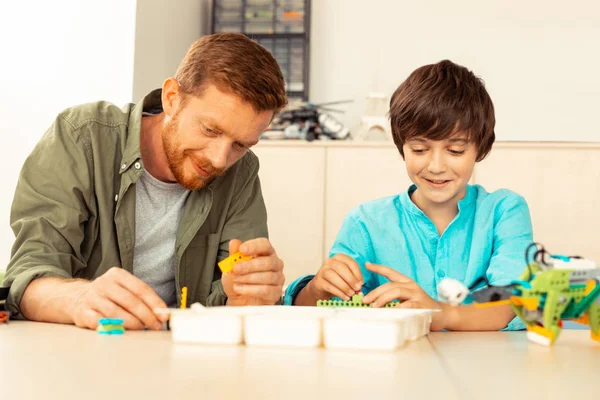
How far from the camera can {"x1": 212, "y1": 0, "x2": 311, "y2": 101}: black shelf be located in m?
3.26

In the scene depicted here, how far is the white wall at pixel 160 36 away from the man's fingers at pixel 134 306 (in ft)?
5.87

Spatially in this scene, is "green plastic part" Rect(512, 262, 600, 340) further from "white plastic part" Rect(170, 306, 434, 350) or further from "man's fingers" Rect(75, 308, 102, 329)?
"man's fingers" Rect(75, 308, 102, 329)

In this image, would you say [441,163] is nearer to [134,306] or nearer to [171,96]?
[171,96]

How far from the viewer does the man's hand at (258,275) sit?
3.91ft

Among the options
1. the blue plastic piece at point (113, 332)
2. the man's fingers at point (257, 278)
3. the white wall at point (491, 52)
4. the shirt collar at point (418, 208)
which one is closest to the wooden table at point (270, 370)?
the blue plastic piece at point (113, 332)

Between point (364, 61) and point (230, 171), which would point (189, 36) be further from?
point (230, 171)

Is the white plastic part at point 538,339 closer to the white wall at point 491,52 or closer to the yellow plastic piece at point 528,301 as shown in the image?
the yellow plastic piece at point 528,301

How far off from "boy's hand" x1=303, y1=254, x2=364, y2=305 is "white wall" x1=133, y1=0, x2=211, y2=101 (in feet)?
5.23

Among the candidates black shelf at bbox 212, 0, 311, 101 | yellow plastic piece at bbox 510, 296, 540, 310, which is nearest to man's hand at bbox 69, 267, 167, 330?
yellow plastic piece at bbox 510, 296, 540, 310

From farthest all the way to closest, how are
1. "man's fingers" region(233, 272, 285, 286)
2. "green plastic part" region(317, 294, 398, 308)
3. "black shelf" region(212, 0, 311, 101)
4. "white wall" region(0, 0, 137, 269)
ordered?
"black shelf" region(212, 0, 311, 101) → "white wall" region(0, 0, 137, 269) → "man's fingers" region(233, 272, 285, 286) → "green plastic part" region(317, 294, 398, 308)

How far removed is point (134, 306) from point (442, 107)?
851 millimetres

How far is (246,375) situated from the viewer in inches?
26.3

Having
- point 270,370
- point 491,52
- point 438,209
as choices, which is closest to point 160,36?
point 491,52

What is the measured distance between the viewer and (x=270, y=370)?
2.28 feet
